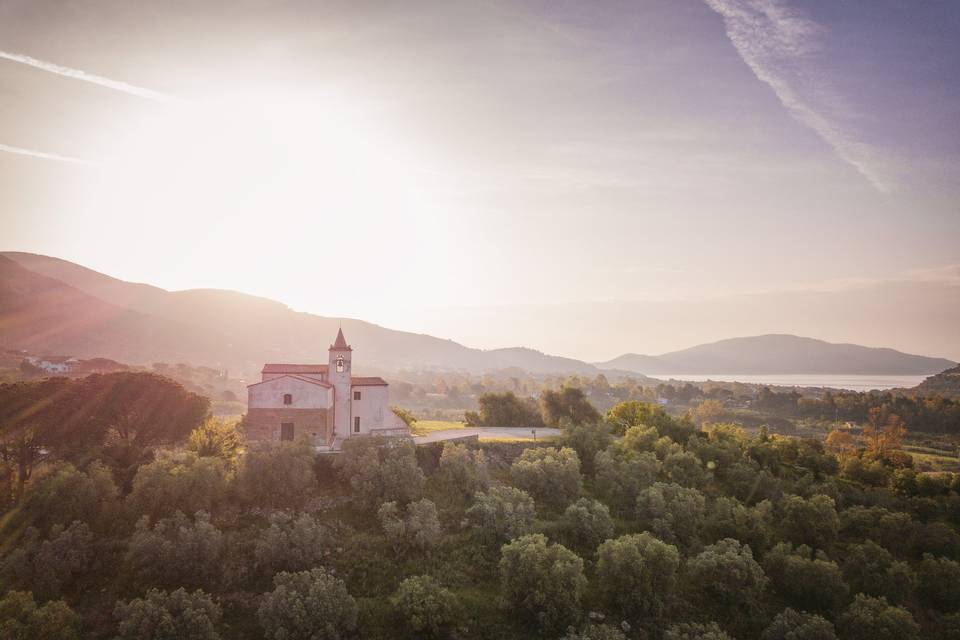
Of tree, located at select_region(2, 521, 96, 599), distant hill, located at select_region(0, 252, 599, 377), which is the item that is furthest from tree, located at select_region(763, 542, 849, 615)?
distant hill, located at select_region(0, 252, 599, 377)

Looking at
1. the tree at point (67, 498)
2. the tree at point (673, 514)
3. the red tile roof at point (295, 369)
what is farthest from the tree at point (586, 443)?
the tree at point (67, 498)

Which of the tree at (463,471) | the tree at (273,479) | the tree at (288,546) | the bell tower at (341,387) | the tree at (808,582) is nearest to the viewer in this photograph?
the tree at (288,546)

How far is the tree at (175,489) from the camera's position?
25734mm

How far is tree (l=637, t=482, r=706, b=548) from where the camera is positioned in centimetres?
3095

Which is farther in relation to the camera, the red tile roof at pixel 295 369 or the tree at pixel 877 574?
the red tile roof at pixel 295 369

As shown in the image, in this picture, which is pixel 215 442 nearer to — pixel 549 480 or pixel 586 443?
pixel 549 480

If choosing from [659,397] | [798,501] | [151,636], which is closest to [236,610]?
[151,636]

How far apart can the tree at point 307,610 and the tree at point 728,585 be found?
17.2 m

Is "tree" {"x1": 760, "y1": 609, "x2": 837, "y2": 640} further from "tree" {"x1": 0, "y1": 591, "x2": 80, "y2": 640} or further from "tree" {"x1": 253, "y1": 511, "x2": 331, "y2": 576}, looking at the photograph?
"tree" {"x1": 0, "y1": 591, "x2": 80, "y2": 640}

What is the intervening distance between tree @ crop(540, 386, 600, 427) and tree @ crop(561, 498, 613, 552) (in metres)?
21.6

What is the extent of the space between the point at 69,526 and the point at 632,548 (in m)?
25.5

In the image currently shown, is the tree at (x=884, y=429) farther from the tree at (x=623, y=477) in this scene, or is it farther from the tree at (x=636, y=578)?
the tree at (x=636, y=578)

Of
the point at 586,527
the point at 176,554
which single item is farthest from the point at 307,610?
the point at 586,527

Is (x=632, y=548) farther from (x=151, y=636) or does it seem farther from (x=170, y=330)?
(x=170, y=330)
